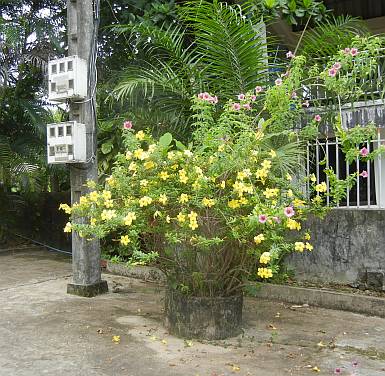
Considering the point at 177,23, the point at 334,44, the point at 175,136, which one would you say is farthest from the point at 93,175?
the point at 334,44

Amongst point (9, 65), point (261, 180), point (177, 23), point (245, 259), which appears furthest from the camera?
point (9, 65)

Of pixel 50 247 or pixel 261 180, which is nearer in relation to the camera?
pixel 261 180

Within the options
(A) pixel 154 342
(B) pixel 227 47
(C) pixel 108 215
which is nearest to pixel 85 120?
(B) pixel 227 47

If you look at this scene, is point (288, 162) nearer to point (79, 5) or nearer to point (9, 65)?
point (79, 5)

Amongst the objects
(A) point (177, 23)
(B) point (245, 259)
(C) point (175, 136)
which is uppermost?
(A) point (177, 23)

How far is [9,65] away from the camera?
8.53m

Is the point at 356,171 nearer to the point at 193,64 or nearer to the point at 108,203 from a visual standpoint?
the point at 193,64

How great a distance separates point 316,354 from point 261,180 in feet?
4.55

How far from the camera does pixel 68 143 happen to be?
5508 millimetres

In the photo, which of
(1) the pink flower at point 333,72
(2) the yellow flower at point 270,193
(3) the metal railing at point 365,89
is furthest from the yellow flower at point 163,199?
(3) the metal railing at point 365,89

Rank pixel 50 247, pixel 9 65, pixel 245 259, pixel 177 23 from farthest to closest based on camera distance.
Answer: pixel 50 247
pixel 9 65
pixel 177 23
pixel 245 259

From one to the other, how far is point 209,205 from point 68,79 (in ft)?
8.85

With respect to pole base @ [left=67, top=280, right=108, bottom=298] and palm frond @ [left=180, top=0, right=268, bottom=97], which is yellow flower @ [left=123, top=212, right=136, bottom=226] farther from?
pole base @ [left=67, top=280, right=108, bottom=298]

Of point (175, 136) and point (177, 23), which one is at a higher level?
point (177, 23)
